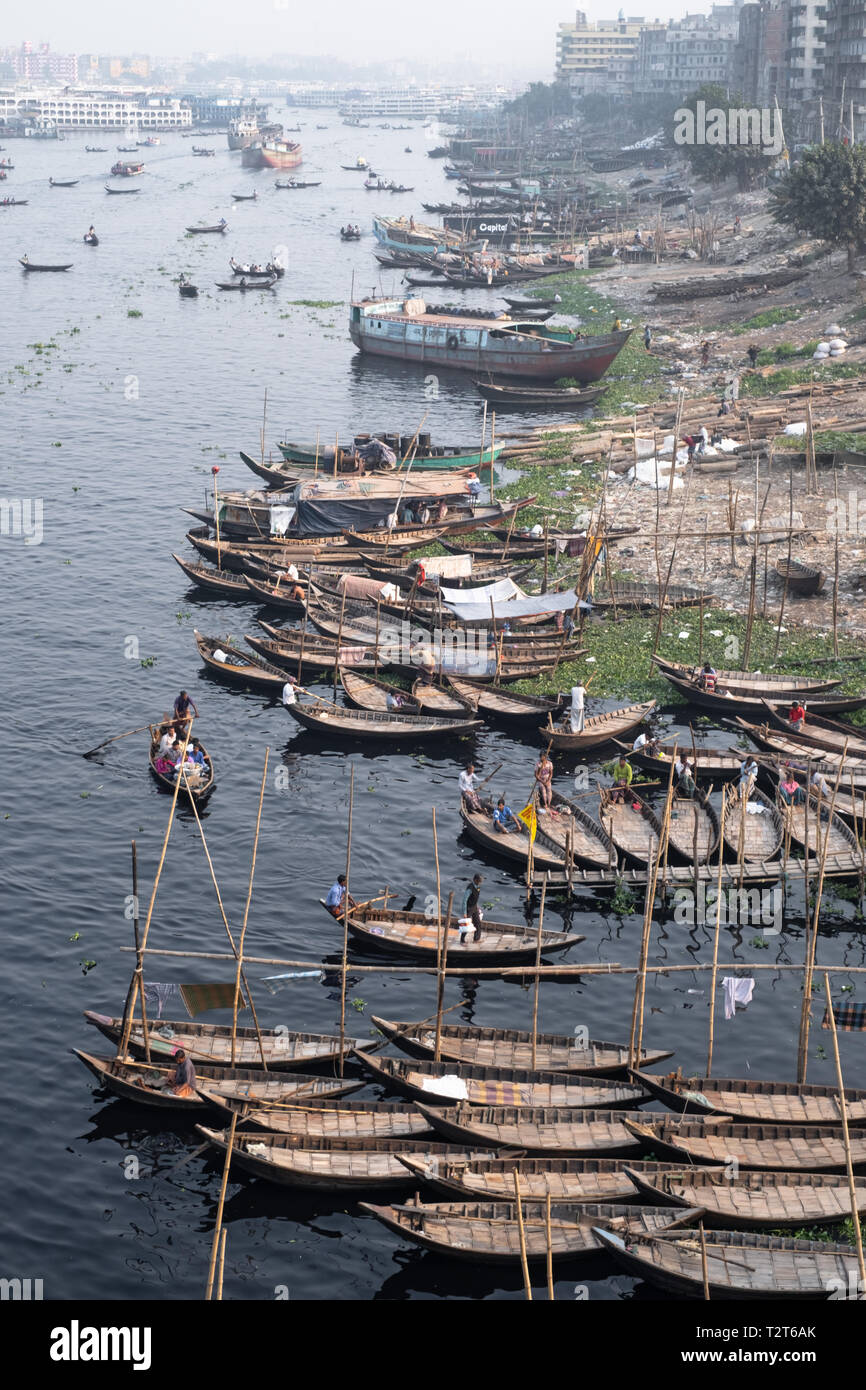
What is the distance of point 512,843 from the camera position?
34281mm

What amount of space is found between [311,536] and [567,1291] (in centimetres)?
3671

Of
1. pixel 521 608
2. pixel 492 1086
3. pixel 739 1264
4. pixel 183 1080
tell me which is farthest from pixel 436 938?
pixel 521 608

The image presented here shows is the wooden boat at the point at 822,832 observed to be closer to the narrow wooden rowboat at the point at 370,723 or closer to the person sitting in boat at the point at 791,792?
the person sitting in boat at the point at 791,792

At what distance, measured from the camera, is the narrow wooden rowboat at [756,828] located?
33.9 metres

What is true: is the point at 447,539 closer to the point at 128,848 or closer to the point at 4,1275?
the point at 128,848

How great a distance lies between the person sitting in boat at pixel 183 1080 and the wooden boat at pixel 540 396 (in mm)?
57615

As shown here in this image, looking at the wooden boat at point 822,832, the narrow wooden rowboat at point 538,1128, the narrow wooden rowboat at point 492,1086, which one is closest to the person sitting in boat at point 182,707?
the narrow wooden rowboat at point 492,1086

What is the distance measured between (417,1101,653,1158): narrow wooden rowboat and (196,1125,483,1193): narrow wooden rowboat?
0.42 m

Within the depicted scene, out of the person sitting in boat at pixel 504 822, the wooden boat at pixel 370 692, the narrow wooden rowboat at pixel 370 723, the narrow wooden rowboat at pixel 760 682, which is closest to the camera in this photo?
the person sitting in boat at pixel 504 822

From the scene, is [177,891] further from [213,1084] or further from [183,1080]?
[183,1080]

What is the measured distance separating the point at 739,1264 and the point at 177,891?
53.8 feet

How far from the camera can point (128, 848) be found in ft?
116

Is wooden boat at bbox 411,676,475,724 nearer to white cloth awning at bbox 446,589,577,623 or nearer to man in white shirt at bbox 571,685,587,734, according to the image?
man in white shirt at bbox 571,685,587,734
